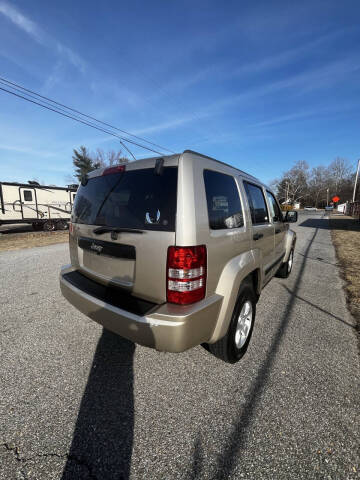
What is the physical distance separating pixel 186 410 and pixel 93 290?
53.5 inches

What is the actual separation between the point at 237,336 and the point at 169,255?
4.25 ft

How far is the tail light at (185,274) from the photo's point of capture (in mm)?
1655

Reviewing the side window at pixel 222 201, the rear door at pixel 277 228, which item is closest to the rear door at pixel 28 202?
the rear door at pixel 277 228

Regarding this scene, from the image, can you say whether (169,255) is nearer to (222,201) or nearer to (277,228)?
(222,201)

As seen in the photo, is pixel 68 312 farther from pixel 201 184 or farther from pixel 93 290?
pixel 201 184

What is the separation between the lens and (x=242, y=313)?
238 cm

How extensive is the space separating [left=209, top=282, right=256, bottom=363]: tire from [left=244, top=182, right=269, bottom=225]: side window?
952 millimetres

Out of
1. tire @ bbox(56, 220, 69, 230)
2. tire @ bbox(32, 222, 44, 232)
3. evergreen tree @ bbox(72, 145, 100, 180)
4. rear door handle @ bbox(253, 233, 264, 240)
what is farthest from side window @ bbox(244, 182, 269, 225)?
evergreen tree @ bbox(72, 145, 100, 180)

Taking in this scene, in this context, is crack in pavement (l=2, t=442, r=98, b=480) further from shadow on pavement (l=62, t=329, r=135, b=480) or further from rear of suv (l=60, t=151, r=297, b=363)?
rear of suv (l=60, t=151, r=297, b=363)

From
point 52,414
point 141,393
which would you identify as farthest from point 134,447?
point 52,414

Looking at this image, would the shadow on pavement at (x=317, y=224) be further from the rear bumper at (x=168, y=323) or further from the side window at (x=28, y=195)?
the side window at (x=28, y=195)

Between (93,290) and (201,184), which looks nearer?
(201,184)

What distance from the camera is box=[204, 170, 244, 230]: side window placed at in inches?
75.7

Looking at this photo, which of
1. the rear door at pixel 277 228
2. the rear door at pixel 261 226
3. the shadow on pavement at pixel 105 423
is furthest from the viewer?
the rear door at pixel 277 228
